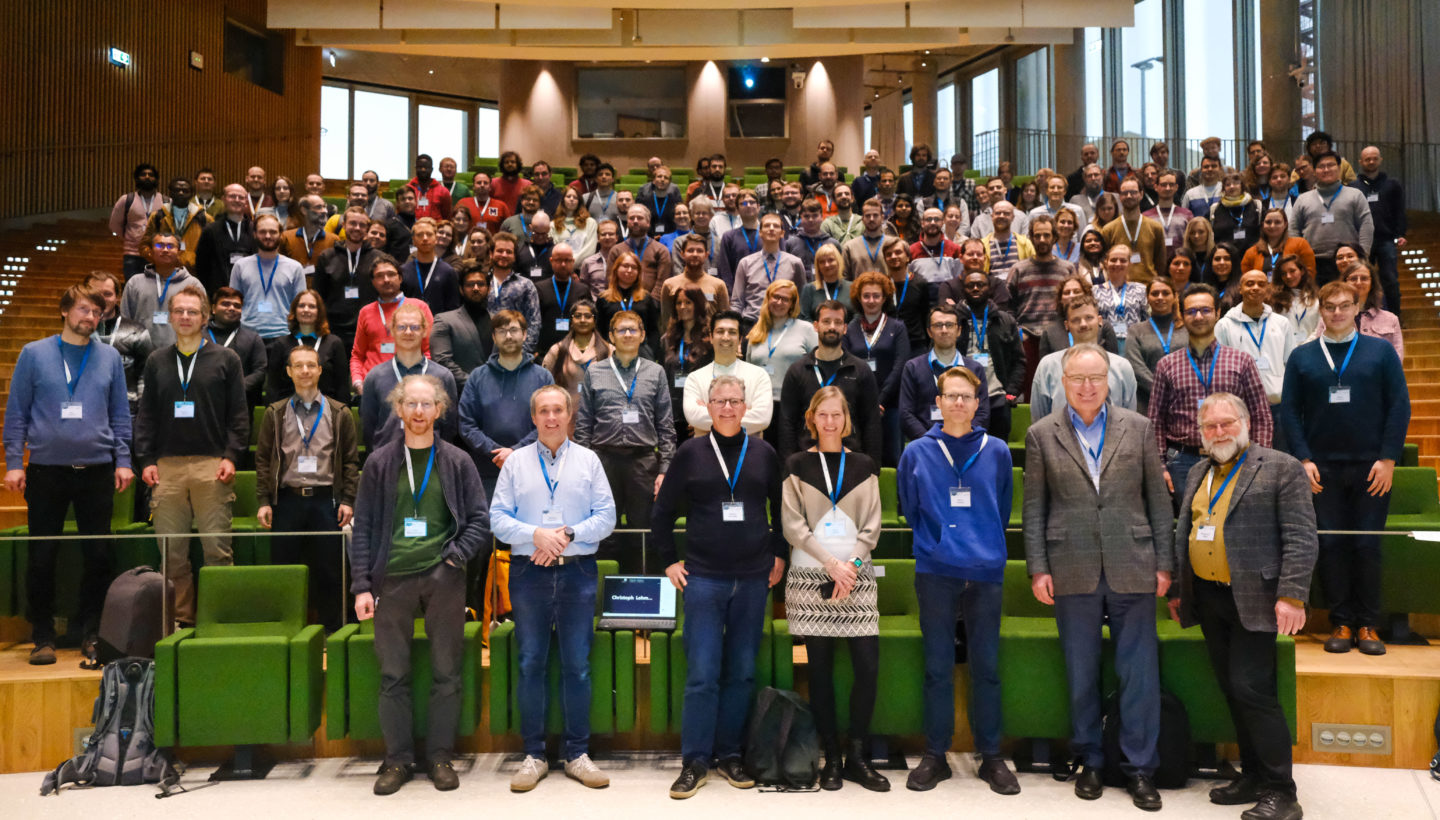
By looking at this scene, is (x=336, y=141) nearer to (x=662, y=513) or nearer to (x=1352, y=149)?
(x=1352, y=149)

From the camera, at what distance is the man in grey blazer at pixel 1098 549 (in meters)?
3.61

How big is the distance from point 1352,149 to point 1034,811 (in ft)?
36.0

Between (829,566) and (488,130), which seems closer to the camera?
(829,566)

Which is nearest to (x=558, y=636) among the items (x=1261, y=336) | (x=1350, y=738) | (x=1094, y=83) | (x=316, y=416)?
(x=316, y=416)

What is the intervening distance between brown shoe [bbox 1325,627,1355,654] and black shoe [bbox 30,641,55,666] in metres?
4.84

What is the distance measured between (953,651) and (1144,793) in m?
0.72

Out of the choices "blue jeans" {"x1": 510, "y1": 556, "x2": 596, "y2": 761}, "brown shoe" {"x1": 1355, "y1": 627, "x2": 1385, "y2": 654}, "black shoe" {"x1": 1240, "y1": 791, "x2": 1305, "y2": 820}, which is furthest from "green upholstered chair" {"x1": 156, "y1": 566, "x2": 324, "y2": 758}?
"brown shoe" {"x1": 1355, "y1": 627, "x2": 1385, "y2": 654}

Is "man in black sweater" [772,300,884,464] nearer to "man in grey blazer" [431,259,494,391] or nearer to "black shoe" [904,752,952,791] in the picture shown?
"black shoe" [904,752,952,791]

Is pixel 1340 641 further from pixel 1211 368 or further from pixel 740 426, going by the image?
pixel 740 426

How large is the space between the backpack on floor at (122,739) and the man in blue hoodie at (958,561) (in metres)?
2.61

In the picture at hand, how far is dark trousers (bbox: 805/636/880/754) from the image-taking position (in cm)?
377

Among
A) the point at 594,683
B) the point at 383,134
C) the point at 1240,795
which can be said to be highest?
the point at 383,134

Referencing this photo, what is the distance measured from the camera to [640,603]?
4.10 m

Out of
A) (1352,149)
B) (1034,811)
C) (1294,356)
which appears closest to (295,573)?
(1034,811)
